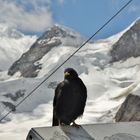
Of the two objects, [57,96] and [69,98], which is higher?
[57,96]

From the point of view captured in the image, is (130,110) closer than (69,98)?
No

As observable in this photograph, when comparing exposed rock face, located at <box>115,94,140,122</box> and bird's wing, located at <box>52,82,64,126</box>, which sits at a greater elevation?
exposed rock face, located at <box>115,94,140,122</box>

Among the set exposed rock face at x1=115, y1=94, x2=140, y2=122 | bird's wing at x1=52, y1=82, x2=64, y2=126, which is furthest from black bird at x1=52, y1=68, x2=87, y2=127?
exposed rock face at x1=115, y1=94, x2=140, y2=122

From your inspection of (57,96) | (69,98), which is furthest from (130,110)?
(69,98)

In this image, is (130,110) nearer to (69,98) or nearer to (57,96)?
(57,96)

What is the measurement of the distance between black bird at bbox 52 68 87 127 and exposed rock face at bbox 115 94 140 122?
133624 mm

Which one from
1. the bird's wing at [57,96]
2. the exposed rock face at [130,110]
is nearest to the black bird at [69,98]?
the bird's wing at [57,96]

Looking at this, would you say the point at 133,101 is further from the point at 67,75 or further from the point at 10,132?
the point at 67,75

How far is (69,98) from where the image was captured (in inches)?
508

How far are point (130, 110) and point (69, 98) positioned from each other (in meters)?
141

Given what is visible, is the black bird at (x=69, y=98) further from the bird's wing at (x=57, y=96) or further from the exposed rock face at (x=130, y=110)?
the exposed rock face at (x=130, y=110)

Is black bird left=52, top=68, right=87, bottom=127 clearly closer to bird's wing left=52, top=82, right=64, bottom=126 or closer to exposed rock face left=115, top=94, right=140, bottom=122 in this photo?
bird's wing left=52, top=82, right=64, bottom=126

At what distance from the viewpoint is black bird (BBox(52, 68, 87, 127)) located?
12883 mm

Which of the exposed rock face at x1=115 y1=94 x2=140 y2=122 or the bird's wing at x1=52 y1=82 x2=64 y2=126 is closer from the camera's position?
the bird's wing at x1=52 y1=82 x2=64 y2=126
